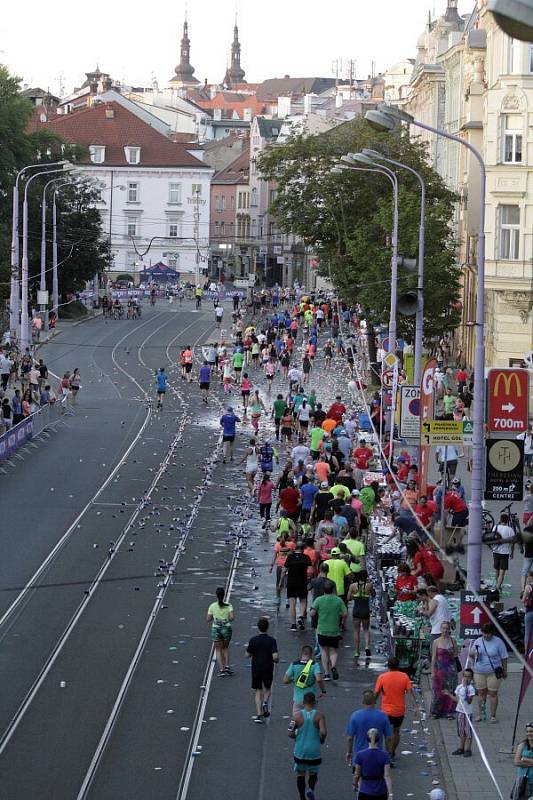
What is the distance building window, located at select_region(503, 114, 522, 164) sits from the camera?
48.2 metres

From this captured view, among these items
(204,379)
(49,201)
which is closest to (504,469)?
(204,379)

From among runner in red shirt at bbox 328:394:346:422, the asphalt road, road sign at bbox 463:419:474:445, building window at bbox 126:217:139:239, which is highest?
building window at bbox 126:217:139:239

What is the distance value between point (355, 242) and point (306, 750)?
135 feet

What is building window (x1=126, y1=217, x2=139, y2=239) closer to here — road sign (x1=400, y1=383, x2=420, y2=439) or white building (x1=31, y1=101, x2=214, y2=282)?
white building (x1=31, y1=101, x2=214, y2=282)

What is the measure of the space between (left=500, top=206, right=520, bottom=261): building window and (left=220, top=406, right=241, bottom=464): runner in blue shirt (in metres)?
14.2

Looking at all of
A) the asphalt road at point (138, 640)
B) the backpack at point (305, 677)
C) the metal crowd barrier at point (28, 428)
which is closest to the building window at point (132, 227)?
the metal crowd barrier at point (28, 428)

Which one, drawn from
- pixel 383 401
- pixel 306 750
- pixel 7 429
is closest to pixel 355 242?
pixel 383 401

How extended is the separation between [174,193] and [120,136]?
582 centimetres

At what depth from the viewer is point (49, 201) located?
8206 centimetres

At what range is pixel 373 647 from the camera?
20141 millimetres

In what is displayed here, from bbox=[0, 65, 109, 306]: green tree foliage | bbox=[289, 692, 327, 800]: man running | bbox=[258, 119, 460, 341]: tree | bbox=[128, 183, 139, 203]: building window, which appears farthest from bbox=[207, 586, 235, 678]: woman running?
bbox=[128, 183, 139, 203]: building window

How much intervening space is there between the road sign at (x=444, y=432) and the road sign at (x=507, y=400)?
3.27 metres

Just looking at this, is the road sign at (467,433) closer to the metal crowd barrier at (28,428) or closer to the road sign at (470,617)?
the road sign at (470,617)

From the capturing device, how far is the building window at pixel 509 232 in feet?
157
